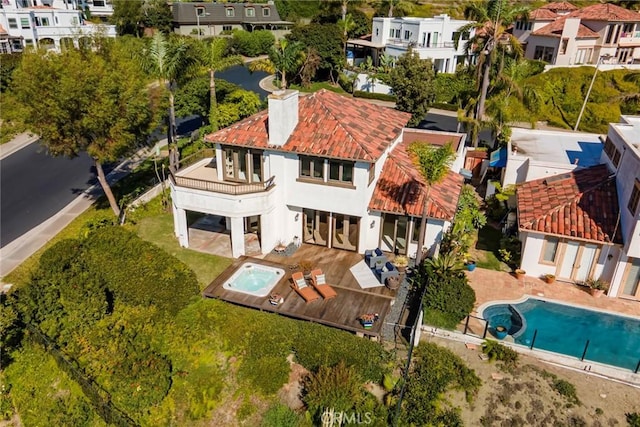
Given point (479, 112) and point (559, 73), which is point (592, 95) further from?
point (479, 112)

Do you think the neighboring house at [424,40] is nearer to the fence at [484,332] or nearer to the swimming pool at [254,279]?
the swimming pool at [254,279]

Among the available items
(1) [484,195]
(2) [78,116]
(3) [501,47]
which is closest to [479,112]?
(3) [501,47]

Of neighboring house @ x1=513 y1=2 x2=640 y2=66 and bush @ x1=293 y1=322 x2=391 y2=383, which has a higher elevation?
neighboring house @ x1=513 y1=2 x2=640 y2=66

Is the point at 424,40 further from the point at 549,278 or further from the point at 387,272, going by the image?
the point at 387,272

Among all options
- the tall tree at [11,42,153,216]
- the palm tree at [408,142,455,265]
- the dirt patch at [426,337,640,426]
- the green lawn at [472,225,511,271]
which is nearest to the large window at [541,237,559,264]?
the green lawn at [472,225,511,271]

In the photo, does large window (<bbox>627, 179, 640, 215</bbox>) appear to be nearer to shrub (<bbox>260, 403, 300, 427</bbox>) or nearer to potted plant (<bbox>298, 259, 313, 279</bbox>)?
potted plant (<bbox>298, 259, 313, 279</bbox>)

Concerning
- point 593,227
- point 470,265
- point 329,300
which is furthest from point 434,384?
point 593,227
